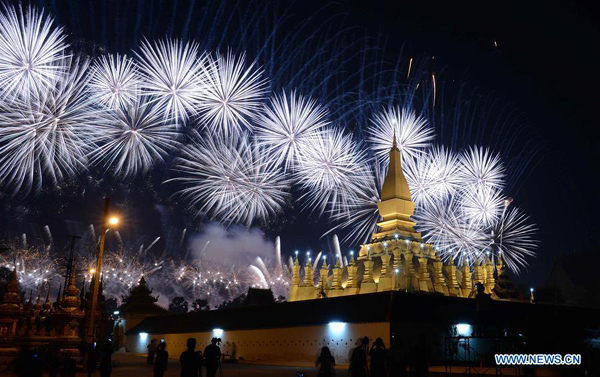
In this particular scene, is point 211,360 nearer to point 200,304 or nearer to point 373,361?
point 373,361

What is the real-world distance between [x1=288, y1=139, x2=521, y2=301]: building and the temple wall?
10.7m

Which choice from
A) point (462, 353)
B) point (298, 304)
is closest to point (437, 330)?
point (462, 353)

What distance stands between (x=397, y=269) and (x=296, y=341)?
44.0 feet

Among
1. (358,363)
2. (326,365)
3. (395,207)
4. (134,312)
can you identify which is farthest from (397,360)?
(134,312)

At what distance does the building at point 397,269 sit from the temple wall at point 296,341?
10725mm

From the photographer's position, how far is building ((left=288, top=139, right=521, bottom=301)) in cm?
4344

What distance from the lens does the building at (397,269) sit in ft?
143

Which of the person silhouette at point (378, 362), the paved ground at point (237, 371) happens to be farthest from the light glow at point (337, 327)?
the person silhouette at point (378, 362)

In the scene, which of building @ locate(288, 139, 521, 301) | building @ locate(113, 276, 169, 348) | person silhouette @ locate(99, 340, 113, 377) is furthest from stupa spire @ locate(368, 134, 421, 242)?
person silhouette @ locate(99, 340, 113, 377)

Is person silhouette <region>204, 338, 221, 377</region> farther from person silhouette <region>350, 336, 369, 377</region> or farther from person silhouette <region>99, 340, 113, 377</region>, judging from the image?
person silhouette <region>350, 336, 369, 377</region>

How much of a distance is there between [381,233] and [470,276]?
8.28 m

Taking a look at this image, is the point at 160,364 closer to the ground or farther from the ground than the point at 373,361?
closer to the ground

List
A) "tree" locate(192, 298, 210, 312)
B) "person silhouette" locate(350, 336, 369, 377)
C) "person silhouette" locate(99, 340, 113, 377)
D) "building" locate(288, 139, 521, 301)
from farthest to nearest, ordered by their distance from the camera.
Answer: "tree" locate(192, 298, 210, 312), "building" locate(288, 139, 521, 301), "person silhouette" locate(99, 340, 113, 377), "person silhouette" locate(350, 336, 369, 377)

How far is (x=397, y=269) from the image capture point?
43125 mm
